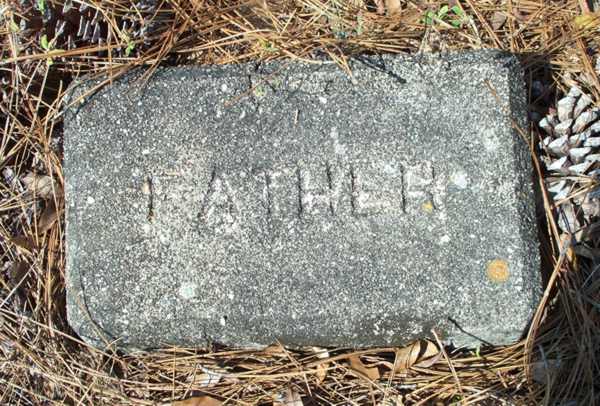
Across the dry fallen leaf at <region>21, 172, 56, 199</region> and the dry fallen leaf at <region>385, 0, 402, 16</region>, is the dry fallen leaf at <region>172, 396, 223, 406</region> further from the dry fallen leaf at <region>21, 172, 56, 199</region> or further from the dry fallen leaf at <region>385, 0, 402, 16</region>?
the dry fallen leaf at <region>385, 0, 402, 16</region>

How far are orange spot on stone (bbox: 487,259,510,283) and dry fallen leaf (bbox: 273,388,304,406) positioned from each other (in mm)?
720

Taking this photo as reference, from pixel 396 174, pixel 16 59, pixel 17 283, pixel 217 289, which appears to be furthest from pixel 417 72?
pixel 17 283

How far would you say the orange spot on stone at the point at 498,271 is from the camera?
191 centimetres

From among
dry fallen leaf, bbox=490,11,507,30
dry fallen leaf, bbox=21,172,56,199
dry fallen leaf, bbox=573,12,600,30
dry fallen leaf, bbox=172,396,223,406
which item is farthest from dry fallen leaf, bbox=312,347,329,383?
dry fallen leaf, bbox=573,12,600,30

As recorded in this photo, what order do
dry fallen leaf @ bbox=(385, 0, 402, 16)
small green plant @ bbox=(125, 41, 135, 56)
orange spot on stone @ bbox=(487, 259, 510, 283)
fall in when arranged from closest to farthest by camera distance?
orange spot on stone @ bbox=(487, 259, 510, 283), small green plant @ bbox=(125, 41, 135, 56), dry fallen leaf @ bbox=(385, 0, 402, 16)

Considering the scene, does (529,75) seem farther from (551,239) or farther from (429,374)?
(429,374)

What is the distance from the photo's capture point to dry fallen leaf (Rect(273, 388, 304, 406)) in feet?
6.73

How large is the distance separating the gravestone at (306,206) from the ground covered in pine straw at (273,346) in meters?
0.13

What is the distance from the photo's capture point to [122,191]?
2053 millimetres

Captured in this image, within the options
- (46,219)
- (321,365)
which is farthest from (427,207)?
(46,219)

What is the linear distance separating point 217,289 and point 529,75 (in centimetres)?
131

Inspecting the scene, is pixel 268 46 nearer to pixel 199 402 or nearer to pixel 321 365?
pixel 321 365

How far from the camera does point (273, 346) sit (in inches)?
81.4

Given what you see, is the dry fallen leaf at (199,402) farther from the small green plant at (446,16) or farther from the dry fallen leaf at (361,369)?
the small green plant at (446,16)
